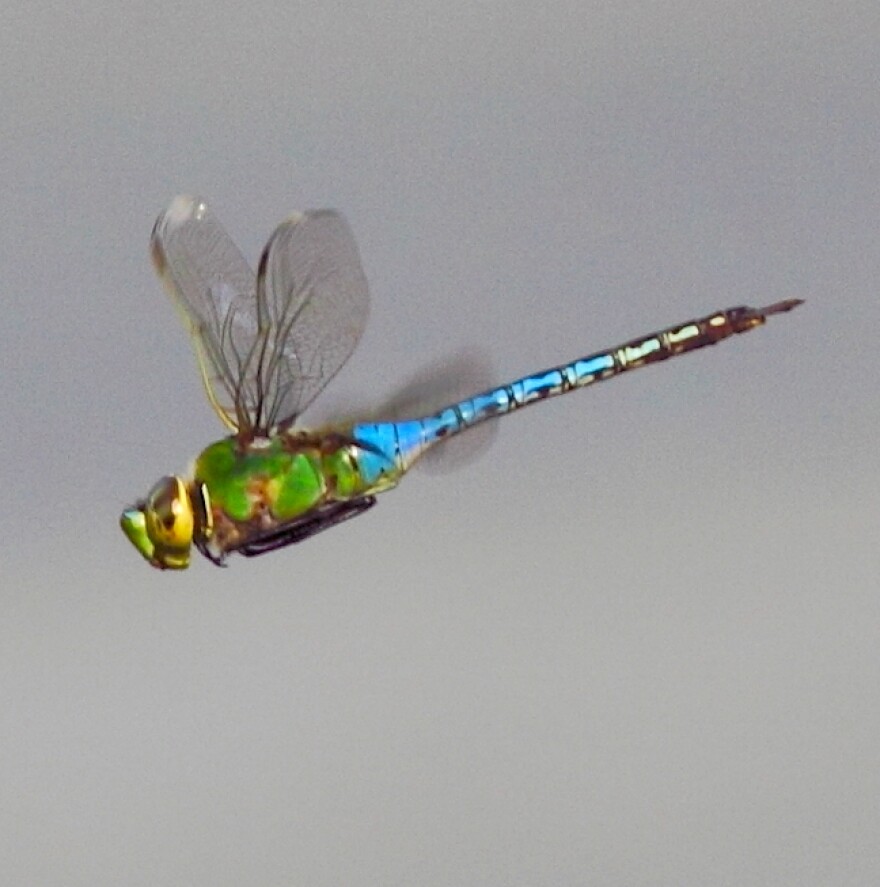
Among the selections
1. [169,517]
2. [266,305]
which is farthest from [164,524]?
[266,305]

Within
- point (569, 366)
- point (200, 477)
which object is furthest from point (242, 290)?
point (569, 366)

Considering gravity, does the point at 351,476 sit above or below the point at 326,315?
below

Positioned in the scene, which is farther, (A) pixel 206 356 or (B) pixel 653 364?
(B) pixel 653 364

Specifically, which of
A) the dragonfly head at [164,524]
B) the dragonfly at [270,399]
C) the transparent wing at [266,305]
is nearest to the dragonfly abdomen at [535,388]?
the dragonfly at [270,399]

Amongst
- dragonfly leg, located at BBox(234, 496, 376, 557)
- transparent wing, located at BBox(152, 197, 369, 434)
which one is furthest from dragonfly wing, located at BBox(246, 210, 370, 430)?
dragonfly leg, located at BBox(234, 496, 376, 557)

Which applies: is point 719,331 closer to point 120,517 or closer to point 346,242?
point 346,242

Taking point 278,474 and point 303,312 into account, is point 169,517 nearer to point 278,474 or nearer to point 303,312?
point 278,474

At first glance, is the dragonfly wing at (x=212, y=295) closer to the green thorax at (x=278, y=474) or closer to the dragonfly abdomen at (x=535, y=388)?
the green thorax at (x=278, y=474)
